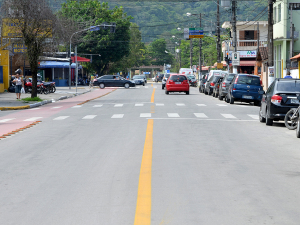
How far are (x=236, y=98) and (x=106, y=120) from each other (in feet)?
40.5

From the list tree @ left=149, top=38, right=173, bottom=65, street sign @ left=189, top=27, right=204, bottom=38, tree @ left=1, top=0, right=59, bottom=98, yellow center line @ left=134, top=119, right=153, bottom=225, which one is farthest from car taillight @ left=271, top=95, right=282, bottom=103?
tree @ left=149, top=38, right=173, bottom=65

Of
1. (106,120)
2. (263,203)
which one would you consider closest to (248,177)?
(263,203)

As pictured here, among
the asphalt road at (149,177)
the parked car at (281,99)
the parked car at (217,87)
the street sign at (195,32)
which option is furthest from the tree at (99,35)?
the asphalt road at (149,177)

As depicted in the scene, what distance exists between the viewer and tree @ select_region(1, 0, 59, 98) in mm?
30078

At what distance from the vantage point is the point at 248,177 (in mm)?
7977

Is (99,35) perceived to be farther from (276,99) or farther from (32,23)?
(276,99)

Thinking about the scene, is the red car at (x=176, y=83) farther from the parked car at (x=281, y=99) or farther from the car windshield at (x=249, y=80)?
the parked car at (x=281, y=99)

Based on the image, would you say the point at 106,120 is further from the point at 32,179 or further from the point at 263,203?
the point at 263,203

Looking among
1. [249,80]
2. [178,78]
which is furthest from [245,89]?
[178,78]

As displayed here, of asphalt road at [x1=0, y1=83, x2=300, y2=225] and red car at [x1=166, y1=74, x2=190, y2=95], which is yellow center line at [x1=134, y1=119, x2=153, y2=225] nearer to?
asphalt road at [x1=0, y1=83, x2=300, y2=225]

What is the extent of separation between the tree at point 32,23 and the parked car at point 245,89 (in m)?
11.3

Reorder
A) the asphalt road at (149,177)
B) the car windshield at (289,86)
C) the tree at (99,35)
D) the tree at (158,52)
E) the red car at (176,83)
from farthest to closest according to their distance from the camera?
the tree at (158,52) < the tree at (99,35) < the red car at (176,83) < the car windshield at (289,86) < the asphalt road at (149,177)

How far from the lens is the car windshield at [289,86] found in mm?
16812

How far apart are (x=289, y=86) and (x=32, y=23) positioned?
1840 cm
